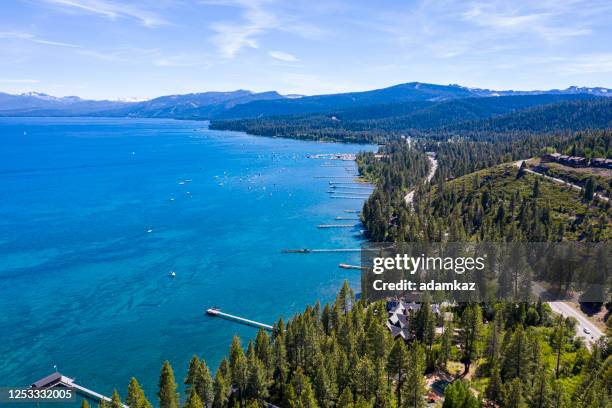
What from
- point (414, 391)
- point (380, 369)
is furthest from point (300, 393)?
point (414, 391)

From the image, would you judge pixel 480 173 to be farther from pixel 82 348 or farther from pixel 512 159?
pixel 82 348

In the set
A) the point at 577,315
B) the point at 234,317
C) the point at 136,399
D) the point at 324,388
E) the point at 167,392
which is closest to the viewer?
the point at 136,399

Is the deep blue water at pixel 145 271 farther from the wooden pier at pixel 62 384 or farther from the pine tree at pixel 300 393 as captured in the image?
the pine tree at pixel 300 393

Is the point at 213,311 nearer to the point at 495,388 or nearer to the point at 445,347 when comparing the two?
the point at 445,347

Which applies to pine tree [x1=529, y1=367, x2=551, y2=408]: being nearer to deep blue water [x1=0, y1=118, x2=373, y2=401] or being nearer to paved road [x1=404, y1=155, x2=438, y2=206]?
deep blue water [x1=0, y1=118, x2=373, y2=401]

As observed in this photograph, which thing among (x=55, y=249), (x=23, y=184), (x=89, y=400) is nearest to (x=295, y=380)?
(x=89, y=400)
